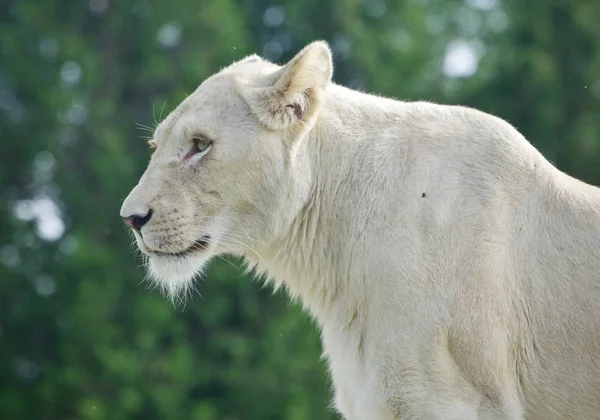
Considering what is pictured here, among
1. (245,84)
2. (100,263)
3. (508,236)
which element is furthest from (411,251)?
(100,263)

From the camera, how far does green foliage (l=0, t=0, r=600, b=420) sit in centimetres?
1759

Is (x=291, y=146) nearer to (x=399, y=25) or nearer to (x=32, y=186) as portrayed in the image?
(x=32, y=186)

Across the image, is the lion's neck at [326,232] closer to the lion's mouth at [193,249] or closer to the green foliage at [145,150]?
the lion's mouth at [193,249]

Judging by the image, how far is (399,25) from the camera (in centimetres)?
2159

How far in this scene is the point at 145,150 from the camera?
64.1ft

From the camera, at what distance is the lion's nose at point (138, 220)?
207 inches

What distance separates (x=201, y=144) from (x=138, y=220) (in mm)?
472

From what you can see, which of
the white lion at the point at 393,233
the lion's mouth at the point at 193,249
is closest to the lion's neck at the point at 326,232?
the white lion at the point at 393,233

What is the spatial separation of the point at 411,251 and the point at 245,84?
4.03 ft

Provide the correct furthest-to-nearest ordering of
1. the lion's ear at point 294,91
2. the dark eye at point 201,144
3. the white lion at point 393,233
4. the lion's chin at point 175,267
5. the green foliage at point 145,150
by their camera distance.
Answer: the green foliage at point 145,150 → the lion's chin at point 175,267 → the dark eye at point 201,144 → the lion's ear at point 294,91 → the white lion at point 393,233

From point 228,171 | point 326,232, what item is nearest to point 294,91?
point 228,171

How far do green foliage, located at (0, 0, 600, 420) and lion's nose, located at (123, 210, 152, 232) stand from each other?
38.5ft

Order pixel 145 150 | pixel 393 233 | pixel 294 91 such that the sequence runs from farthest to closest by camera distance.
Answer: pixel 145 150 → pixel 294 91 → pixel 393 233

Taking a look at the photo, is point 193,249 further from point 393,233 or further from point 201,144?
point 393,233
